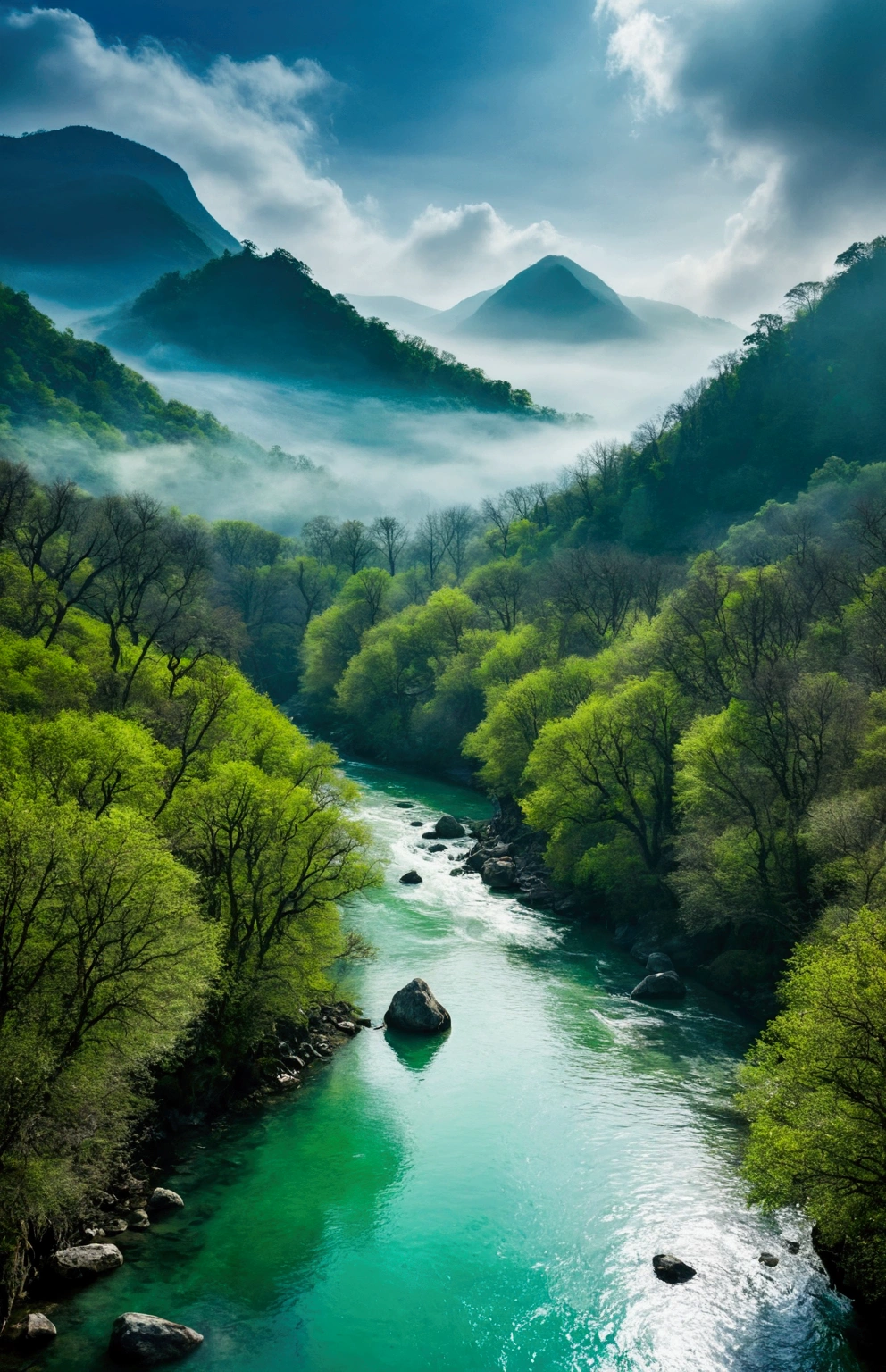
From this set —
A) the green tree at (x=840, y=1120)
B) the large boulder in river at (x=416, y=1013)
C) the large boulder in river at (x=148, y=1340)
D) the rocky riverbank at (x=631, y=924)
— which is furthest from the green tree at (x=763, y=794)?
the large boulder in river at (x=148, y=1340)

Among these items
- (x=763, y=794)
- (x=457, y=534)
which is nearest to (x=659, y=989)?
(x=763, y=794)

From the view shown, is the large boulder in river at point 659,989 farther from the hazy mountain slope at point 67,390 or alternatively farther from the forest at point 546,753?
the hazy mountain slope at point 67,390

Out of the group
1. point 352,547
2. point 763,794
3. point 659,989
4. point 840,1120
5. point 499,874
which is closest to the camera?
point 840,1120

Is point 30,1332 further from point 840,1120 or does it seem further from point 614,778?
point 614,778

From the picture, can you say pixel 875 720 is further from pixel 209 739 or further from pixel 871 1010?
pixel 209 739

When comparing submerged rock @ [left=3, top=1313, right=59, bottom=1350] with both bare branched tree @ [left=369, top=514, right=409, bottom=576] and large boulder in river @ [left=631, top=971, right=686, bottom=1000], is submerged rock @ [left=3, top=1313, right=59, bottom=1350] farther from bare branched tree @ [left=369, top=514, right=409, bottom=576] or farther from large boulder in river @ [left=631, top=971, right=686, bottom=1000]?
bare branched tree @ [left=369, top=514, right=409, bottom=576]

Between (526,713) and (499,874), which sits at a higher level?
(526,713)

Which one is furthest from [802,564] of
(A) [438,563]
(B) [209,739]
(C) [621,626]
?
(A) [438,563]
